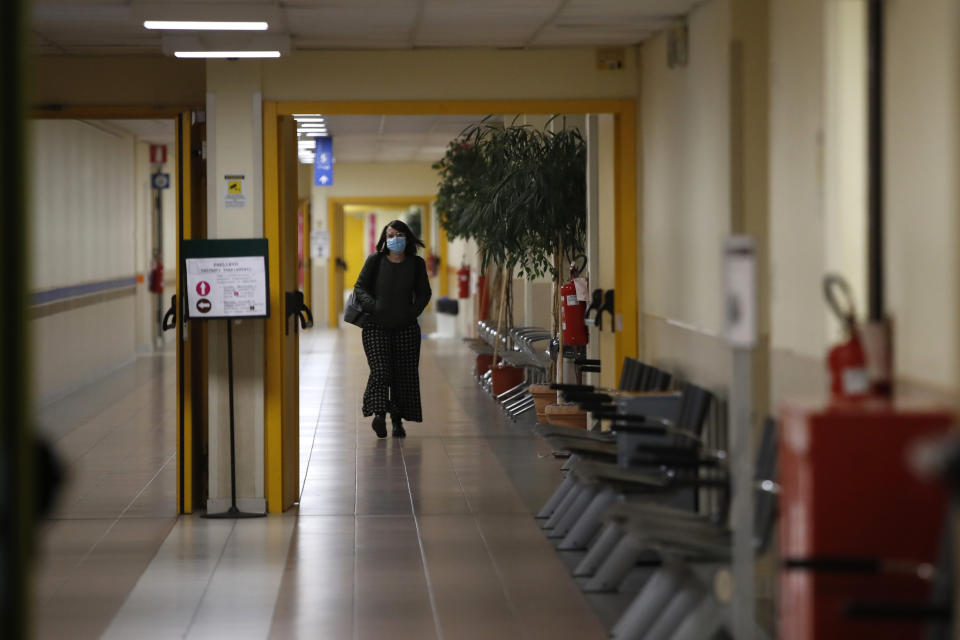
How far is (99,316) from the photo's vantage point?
582 inches

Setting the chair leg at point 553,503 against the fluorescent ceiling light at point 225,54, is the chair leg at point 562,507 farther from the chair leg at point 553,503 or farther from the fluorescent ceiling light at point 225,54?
the fluorescent ceiling light at point 225,54

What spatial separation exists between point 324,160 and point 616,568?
13113mm

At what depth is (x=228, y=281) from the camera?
6695 millimetres

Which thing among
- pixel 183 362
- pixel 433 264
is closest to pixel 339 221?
pixel 433 264

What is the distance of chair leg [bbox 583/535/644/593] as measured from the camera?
5.13 m

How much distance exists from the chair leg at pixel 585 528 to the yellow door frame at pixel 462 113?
4.86ft

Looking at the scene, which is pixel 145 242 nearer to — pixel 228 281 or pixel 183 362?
pixel 183 362

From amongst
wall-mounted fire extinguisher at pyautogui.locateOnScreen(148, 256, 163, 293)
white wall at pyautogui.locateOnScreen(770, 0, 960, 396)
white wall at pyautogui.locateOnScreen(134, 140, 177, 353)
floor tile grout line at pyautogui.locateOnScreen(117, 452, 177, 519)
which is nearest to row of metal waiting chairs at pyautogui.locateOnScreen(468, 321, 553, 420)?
floor tile grout line at pyautogui.locateOnScreen(117, 452, 177, 519)

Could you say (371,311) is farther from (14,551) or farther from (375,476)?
(14,551)

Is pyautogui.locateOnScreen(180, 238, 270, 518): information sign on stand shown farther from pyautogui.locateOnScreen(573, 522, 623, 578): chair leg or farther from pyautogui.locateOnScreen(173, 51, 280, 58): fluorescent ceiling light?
pyautogui.locateOnScreen(573, 522, 623, 578): chair leg

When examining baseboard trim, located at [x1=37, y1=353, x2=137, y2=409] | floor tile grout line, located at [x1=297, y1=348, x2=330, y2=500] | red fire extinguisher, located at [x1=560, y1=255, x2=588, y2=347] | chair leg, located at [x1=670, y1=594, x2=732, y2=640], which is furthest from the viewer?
baseboard trim, located at [x1=37, y1=353, x2=137, y2=409]

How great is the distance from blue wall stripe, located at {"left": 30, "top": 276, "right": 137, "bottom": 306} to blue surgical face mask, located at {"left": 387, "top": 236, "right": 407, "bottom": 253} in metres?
3.64

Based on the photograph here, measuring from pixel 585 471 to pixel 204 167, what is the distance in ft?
10.3

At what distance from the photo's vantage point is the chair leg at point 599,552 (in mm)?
5391
